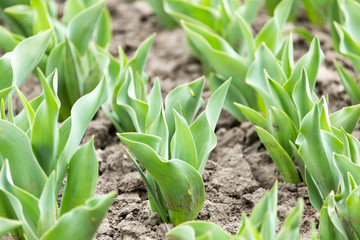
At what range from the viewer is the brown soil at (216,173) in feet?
6.06

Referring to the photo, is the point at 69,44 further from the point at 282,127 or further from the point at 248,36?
the point at 282,127

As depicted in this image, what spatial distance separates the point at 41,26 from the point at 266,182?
105 centimetres

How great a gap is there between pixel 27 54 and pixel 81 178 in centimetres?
51

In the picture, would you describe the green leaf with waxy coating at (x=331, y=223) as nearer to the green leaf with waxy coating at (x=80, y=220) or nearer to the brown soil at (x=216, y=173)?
the brown soil at (x=216, y=173)

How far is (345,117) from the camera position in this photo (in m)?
1.90

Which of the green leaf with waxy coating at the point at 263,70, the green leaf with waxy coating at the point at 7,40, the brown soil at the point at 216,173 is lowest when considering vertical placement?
the brown soil at the point at 216,173

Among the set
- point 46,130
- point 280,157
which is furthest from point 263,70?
point 46,130

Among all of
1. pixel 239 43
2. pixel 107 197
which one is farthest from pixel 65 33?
pixel 107 197

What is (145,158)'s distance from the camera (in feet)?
5.32

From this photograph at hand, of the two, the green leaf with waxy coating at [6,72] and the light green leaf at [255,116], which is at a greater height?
the green leaf with waxy coating at [6,72]

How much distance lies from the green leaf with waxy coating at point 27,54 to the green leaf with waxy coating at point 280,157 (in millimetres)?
734

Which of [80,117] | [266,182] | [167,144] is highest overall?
[80,117]

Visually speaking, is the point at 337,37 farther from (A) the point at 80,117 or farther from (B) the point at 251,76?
(A) the point at 80,117

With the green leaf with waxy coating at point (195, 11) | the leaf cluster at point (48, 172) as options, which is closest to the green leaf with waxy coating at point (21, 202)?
the leaf cluster at point (48, 172)
